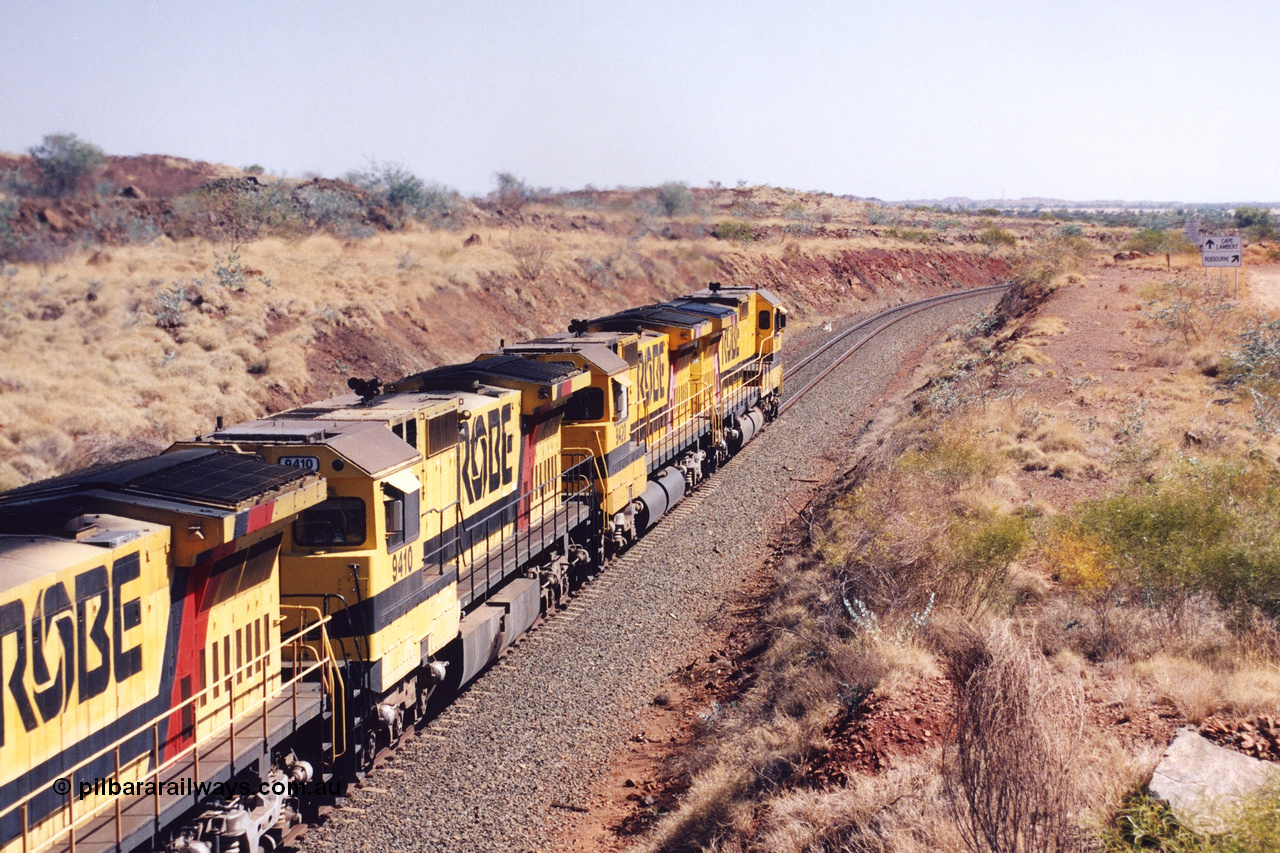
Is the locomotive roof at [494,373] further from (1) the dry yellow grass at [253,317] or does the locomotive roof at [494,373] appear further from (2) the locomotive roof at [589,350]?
(1) the dry yellow grass at [253,317]

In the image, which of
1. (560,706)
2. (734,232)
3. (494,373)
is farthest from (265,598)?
(734,232)

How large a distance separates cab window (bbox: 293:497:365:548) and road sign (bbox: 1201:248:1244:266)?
27.5 metres

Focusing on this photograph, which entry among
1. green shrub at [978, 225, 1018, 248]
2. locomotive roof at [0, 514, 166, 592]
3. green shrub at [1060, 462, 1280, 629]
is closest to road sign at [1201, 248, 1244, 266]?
green shrub at [1060, 462, 1280, 629]

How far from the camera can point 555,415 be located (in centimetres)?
1683

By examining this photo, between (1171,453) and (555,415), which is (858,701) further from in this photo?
(1171,453)

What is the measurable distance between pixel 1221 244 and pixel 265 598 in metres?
29.3

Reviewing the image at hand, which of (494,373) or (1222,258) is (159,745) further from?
(1222,258)

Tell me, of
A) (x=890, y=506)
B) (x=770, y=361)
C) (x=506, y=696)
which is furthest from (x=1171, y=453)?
(x=770, y=361)

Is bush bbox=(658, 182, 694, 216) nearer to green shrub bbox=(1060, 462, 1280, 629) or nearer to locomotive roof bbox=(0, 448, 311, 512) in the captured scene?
green shrub bbox=(1060, 462, 1280, 629)

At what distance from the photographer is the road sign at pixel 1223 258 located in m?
29.0

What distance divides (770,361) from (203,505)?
79.8 feet

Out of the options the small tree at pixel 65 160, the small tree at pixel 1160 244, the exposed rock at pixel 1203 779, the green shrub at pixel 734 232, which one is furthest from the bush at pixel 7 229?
the small tree at pixel 1160 244

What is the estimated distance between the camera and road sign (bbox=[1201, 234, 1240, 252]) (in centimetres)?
2925

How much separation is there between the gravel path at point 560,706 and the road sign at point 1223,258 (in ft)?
53.1
